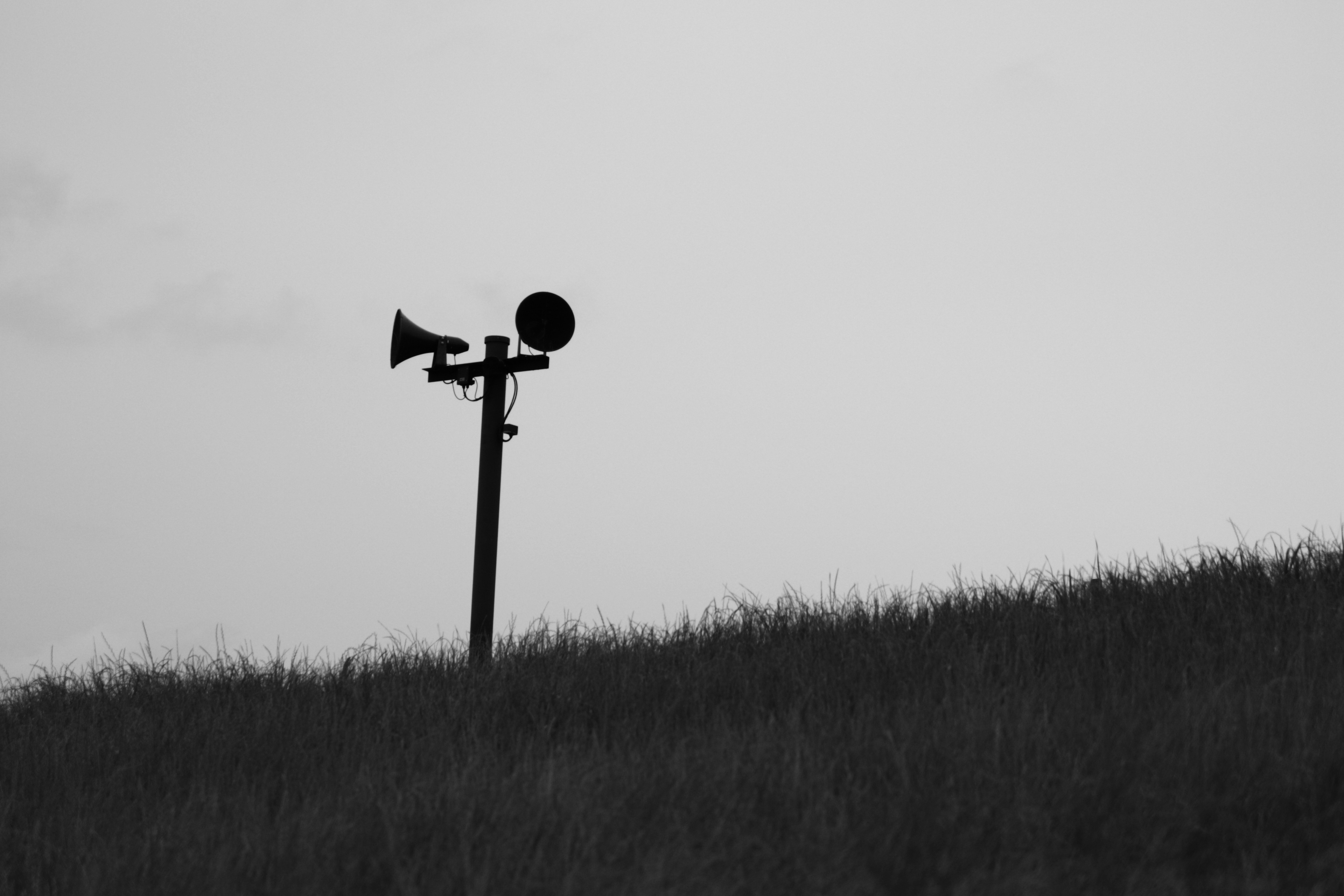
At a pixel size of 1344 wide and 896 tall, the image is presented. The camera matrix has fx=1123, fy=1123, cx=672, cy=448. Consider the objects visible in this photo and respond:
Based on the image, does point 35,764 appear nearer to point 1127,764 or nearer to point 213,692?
point 213,692

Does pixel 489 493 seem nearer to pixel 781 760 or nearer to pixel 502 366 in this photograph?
pixel 502 366

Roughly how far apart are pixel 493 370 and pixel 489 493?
937 millimetres

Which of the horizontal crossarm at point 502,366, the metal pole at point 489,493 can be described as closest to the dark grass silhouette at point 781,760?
the metal pole at point 489,493

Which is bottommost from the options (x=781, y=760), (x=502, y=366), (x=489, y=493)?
(x=781, y=760)

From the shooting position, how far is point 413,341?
8750 millimetres

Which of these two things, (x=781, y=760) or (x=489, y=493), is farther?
(x=489, y=493)

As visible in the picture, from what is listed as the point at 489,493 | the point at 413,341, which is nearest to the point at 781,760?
the point at 489,493

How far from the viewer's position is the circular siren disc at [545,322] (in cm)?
853

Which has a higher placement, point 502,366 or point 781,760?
point 502,366

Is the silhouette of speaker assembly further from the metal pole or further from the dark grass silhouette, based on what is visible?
the dark grass silhouette

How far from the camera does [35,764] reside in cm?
640

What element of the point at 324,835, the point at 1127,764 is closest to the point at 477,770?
the point at 324,835

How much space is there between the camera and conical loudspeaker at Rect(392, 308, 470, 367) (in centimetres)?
870

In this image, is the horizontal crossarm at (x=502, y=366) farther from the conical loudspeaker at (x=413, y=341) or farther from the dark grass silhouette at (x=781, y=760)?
the dark grass silhouette at (x=781, y=760)
